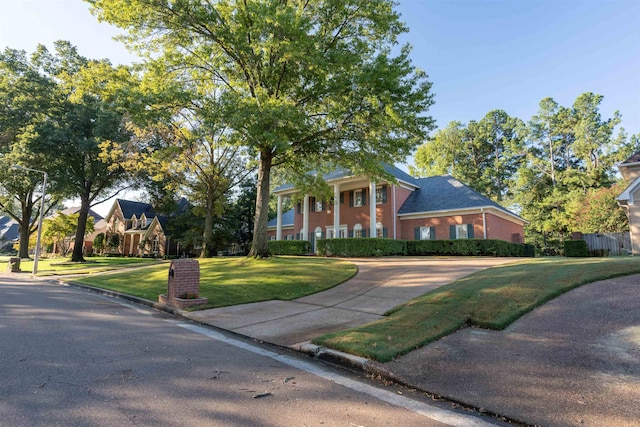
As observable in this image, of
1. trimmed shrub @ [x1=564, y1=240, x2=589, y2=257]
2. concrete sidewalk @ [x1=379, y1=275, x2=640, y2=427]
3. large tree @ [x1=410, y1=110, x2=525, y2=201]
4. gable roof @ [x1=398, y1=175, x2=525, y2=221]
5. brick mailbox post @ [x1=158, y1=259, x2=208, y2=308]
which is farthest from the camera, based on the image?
large tree @ [x1=410, y1=110, x2=525, y2=201]

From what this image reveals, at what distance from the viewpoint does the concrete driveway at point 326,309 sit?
6.67 meters

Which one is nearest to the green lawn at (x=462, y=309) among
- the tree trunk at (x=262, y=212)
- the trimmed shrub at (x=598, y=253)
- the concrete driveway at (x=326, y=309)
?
the concrete driveway at (x=326, y=309)

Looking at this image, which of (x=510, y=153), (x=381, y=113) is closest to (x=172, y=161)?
(x=381, y=113)

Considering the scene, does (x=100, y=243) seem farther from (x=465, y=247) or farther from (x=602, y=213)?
(x=602, y=213)

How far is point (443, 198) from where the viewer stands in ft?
86.7

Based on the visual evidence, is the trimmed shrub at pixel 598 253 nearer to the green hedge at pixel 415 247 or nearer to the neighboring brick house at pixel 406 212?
the green hedge at pixel 415 247

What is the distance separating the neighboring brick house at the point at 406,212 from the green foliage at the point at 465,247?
1.61m

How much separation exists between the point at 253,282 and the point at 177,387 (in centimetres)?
810

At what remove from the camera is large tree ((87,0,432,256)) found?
13.3 metres

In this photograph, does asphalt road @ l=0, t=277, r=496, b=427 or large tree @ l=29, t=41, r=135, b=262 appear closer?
asphalt road @ l=0, t=277, r=496, b=427

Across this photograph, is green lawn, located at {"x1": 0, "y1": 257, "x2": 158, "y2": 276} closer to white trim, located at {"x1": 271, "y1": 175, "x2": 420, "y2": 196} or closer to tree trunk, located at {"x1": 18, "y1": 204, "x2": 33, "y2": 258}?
tree trunk, located at {"x1": 18, "y1": 204, "x2": 33, "y2": 258}

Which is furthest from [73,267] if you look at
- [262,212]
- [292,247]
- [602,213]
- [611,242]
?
[602,213]

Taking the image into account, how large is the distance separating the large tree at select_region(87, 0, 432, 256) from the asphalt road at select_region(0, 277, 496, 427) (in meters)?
9.18

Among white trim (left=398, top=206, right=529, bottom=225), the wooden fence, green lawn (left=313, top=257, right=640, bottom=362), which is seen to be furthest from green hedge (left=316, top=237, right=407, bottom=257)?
green lawn (left=313, top=257, right=640, bottom=362)
